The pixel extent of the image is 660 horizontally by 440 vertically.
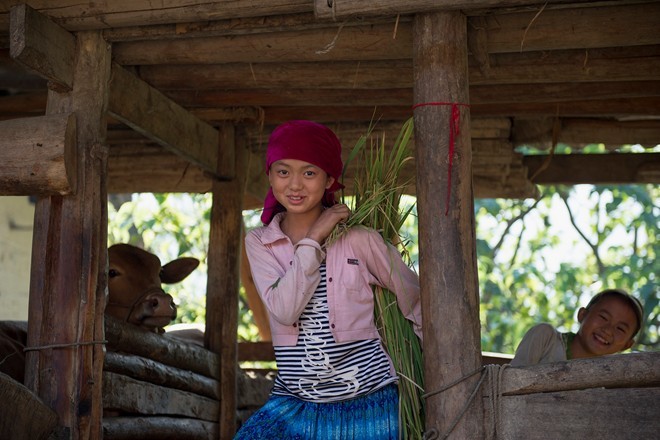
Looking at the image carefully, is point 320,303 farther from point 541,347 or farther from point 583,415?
point 541,347

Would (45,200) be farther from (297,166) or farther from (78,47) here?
(297,166)

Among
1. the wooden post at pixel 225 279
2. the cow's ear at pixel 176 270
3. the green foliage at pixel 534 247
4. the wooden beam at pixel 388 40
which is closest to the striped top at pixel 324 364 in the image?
the wooden beam at pixel 388 40

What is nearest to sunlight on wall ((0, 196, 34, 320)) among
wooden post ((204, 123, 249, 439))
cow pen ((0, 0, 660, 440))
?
cow pen ((0, 0, 660, 440))

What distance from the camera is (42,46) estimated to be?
506 centimetres

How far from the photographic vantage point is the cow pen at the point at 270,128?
4.25m

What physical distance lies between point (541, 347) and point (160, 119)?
2.68m

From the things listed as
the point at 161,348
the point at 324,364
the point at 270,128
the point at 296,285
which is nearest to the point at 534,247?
the point at 270,128

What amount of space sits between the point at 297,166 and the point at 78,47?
1.69m

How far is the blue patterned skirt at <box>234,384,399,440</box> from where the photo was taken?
417 centimetres

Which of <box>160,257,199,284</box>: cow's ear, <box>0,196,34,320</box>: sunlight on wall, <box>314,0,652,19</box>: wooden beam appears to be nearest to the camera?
<box>314,0,652,19</box>: wooden beam

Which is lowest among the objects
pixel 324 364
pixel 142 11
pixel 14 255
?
pixel 324 364

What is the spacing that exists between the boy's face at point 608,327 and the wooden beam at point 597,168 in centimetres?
211

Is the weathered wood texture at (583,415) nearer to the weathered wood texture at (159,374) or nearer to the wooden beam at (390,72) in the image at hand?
the wooden beam at (390,72)

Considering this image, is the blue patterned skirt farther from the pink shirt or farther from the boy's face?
the boy's face
